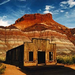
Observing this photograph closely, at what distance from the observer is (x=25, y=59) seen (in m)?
18.4

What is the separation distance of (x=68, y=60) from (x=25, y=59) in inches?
385

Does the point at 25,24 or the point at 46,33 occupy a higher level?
the point at 25,24

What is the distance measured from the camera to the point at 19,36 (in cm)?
6825

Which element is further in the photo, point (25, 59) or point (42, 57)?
point (42, 57)

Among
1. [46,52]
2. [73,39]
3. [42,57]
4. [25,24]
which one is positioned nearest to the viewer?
[46,52]

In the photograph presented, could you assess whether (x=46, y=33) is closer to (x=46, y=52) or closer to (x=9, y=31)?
(x=9, y=31)

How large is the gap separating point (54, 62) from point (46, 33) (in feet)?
172

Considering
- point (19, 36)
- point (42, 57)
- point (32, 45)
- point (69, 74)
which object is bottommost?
point (69, 74)

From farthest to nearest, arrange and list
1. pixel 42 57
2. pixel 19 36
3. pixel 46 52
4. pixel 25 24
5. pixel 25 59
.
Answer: pixel 25 24, pixel 19 36, pixel 42 57, pixel 46 52, pixel 25 59

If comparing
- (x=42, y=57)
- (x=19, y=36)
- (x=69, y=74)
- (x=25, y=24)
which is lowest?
(x=69, y=74)

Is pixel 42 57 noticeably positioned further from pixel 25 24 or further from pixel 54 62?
pixel 25 24

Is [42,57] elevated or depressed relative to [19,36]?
depressed

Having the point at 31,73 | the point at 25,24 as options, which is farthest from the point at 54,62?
the point at 25,24

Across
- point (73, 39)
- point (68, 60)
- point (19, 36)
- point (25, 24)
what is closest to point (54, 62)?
point (68, 60)
